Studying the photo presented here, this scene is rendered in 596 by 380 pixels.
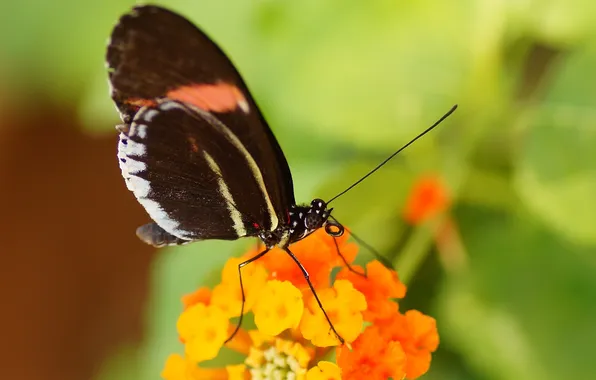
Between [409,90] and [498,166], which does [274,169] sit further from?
[498,166]

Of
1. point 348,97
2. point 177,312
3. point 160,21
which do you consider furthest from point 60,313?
point 160,21

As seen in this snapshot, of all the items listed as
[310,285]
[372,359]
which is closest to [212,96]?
[310,285]

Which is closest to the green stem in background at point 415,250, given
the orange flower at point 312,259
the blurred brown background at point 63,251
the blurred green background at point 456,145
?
the blurred green background at point 456,145

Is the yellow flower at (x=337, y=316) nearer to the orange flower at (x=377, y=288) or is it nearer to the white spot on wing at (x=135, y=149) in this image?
the orange flower at (x=377, y=288)

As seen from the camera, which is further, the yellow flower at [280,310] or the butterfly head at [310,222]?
the butterfly head at [310,222]

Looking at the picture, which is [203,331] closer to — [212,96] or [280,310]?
[280,310]

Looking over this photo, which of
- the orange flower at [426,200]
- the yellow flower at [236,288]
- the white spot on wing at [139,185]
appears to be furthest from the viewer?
the orange flower at [426,200]

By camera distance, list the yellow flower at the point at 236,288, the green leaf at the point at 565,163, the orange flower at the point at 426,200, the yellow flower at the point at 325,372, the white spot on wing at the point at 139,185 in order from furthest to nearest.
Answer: the orange flower at the point at 426,200, the green leaf at the point at 565,163, the white spot on wing at the point at 139,185, the yellow flower at the point at 236,288, the yellow flower at the point at 325,372
